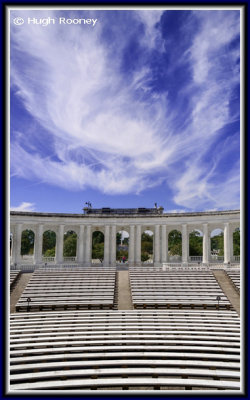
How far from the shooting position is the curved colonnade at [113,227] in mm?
42000

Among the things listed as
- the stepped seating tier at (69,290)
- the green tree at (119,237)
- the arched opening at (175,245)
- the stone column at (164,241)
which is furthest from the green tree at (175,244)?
the stepped seating tier at (69,290)

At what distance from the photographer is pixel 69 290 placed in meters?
29.9

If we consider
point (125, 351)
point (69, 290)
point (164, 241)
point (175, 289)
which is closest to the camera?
point (125, 351)

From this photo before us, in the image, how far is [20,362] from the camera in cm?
1498

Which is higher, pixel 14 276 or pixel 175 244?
pixel 14 276

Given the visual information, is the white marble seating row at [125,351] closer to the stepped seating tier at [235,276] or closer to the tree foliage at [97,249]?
the stepped seating tier at [235,276]

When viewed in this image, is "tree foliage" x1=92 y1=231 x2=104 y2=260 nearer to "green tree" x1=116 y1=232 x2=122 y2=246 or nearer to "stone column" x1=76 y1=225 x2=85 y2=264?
"green tree" x1=116 y1=232 x2=122 y2=246

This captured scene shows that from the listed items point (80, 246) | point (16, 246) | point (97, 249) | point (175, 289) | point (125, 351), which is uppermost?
point (16, 246)

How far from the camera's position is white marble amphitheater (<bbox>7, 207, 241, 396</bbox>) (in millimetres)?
12953

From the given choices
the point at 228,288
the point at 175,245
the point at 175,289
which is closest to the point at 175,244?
the point at 175,245

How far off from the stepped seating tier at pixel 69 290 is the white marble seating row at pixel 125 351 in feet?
12.4

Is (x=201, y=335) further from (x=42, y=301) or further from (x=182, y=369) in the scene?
(x=42, y=301)

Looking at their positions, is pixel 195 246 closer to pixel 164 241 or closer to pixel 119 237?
pixel 164 241

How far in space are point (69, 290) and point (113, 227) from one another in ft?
54.3
